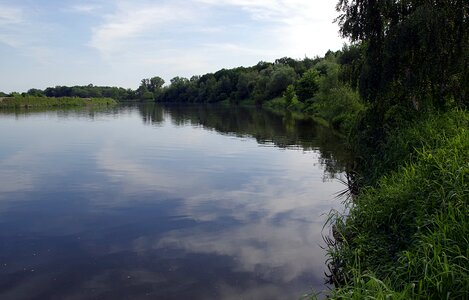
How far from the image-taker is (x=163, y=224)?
1369 cm

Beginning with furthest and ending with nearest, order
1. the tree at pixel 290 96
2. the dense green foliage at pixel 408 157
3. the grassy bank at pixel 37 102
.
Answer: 1. the grassy bank at pixel 37 102
2. the tree at pixel 290 96
3. the dense green foliage at pixel 408 157

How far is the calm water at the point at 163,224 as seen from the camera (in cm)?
956

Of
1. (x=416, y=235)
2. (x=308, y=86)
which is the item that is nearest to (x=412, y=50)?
(x=416, y=235)

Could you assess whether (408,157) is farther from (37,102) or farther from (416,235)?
(37,102)

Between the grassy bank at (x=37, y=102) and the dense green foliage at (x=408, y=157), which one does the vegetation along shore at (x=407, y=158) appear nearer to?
the dense green foliage at (x=408, y=157)

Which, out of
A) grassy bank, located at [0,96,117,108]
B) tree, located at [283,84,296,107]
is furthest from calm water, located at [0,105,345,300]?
grassy bank, located at [0,96,117,108]

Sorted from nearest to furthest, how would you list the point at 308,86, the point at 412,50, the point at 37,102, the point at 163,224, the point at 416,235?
the point at 416,235 → the point at 163,224 → the point at 412,50 → the point at 308,86 → the point at 37,102

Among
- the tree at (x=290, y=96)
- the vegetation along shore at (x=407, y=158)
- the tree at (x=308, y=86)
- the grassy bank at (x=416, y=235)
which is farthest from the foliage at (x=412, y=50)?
the tree at (x=290, y=96)

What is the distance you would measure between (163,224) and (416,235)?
28.7 feet

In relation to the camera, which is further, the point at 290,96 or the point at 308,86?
the point at 290,96

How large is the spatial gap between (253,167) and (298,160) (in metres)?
4.11

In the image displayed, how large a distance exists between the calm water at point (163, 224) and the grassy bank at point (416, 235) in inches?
67.6

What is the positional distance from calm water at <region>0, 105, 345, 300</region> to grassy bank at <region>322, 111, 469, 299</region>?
1.72 metres

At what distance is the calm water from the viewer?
9562mm
